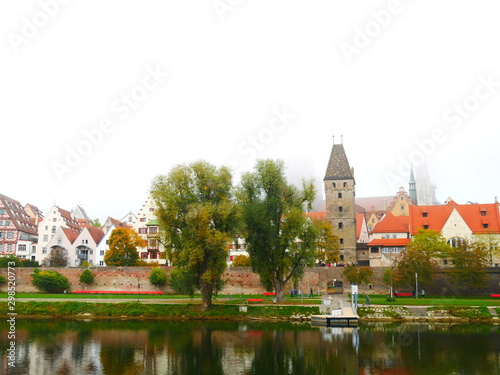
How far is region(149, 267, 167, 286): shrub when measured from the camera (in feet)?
189

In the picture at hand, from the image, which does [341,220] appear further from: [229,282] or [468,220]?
[229,282]

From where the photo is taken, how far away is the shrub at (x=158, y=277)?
57719 millimetres

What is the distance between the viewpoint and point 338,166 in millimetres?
74688

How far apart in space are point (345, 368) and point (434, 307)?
2264 centimetres

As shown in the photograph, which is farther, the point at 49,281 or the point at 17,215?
the point at 17,215

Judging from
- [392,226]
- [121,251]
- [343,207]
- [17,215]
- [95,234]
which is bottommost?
[121,251]

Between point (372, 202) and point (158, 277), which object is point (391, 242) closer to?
point (158, 277)

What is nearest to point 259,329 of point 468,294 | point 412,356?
point 412,356

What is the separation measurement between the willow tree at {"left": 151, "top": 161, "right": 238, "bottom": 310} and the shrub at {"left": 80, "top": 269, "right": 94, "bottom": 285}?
69.5ft

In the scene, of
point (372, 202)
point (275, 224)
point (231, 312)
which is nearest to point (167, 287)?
point (231, 312)

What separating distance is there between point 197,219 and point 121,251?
3136 centimetres

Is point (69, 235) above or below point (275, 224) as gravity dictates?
above

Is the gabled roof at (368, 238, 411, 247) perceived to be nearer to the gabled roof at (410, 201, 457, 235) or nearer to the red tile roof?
the gabled roof at (410, 201, 457, 235)

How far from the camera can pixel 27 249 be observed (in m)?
82.4
